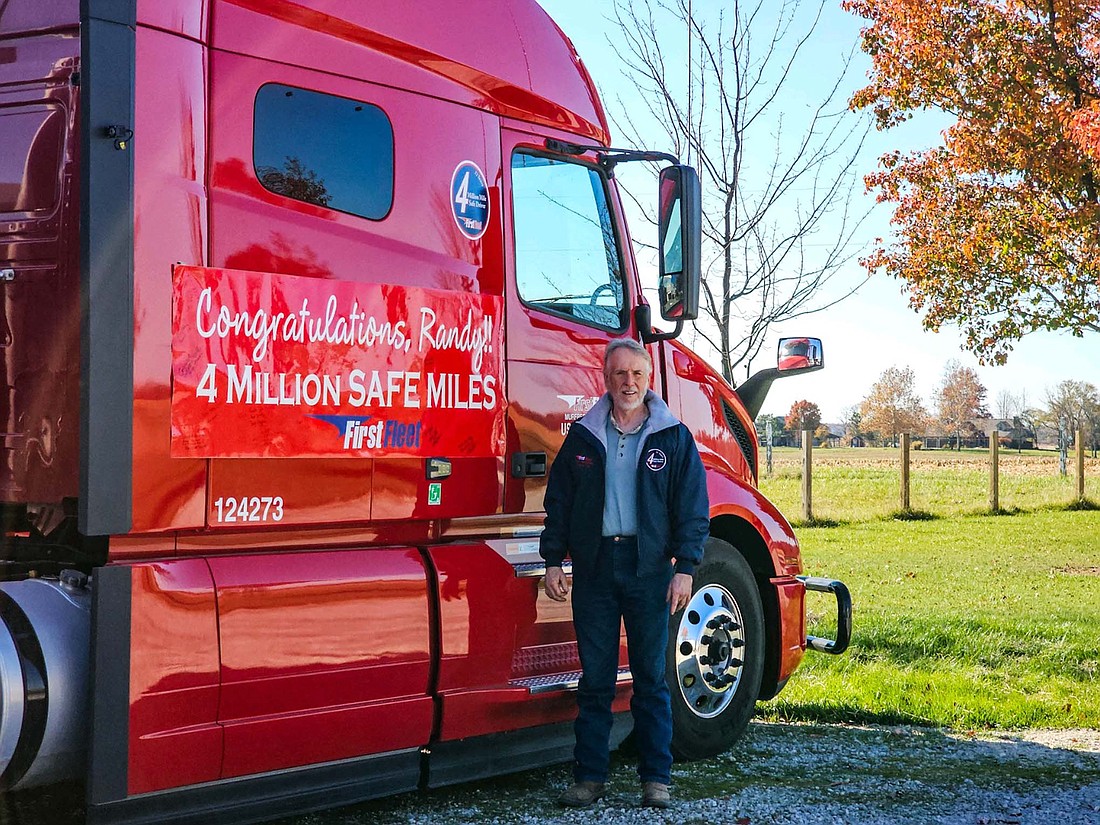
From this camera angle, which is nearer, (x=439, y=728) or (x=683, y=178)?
(x=439, y=728)

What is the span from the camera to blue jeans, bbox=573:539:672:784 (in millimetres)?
4973

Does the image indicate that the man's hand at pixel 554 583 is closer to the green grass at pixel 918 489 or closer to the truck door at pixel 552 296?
the truck door at pixel 552 296

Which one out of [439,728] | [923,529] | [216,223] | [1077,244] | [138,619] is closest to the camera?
[138,619]

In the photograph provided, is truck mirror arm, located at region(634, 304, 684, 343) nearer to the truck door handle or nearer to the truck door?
the truck door

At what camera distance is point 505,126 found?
511 cm

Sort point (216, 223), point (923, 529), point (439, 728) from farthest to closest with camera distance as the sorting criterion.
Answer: point (923, 529) < point (439, 728) < point (216, 223)

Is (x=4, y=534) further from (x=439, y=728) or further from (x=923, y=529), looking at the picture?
(x=923, y=529)

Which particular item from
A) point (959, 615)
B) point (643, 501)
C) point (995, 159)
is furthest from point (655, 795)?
point (995, 159)

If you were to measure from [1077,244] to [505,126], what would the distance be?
12.4m

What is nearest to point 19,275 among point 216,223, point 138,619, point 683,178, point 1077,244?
point 216,223

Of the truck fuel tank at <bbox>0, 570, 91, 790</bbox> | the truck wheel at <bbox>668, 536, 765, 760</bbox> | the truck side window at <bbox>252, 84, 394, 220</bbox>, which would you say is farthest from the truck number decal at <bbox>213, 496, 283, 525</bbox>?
the truck wheel at <bbox>668, 536, 765, 760</bbox>

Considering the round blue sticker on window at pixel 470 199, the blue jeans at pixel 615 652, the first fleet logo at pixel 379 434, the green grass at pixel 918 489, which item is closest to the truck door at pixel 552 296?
the round blue sticker on window at pixel 470 199

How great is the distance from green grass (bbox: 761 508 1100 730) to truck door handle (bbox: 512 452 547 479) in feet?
9.32

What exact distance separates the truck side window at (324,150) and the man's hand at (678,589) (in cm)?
189
